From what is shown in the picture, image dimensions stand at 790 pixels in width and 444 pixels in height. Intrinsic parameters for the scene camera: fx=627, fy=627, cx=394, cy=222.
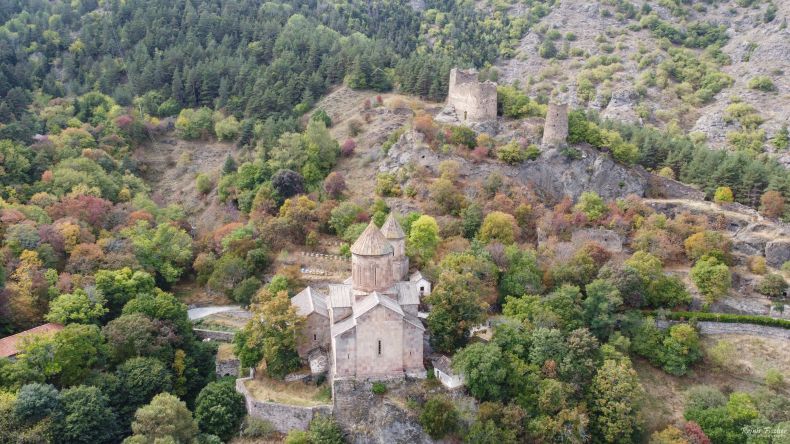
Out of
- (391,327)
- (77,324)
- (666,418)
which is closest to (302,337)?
(391,327)

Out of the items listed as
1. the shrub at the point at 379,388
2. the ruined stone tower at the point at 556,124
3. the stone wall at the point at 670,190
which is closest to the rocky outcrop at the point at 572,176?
the ruined stone tower at the point at 556,124

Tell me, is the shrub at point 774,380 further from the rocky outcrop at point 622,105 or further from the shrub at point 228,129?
the rocky outcrop at point 622,105

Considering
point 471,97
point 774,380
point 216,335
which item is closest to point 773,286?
point 774,380

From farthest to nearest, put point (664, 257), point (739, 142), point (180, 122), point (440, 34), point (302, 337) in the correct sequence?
point (440, 34)
point (739, 142)
point (180, 122)
point (664, 257)
point (302, 337)

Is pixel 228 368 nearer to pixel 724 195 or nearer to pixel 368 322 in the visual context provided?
pixel 368 322

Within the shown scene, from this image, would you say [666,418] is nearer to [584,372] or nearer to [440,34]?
[584,372]

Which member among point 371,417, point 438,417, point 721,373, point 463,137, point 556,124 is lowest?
point 721,373
